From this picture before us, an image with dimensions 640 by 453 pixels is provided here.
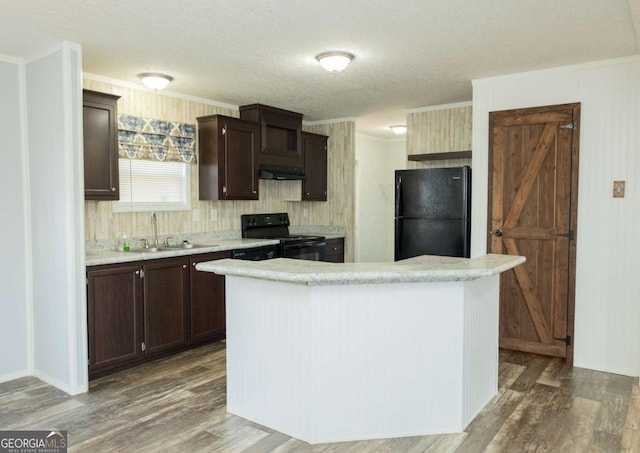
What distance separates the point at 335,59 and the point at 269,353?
2131 mm

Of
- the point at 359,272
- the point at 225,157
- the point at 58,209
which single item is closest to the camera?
the point at 359,272

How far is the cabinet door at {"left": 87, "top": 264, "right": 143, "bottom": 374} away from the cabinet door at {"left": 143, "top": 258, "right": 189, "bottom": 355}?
85mm

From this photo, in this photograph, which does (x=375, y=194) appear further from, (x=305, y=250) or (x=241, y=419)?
(x=241, y=419)

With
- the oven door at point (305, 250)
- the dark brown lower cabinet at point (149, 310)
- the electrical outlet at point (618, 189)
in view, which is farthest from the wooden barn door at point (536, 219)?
the dark brown lower cabinet at point (149, 310)

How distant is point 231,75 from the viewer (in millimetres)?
4105

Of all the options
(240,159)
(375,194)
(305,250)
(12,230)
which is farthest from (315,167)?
(12,230)

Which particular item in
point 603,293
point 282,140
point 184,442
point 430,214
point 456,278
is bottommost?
point 184,442

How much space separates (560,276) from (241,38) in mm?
3075

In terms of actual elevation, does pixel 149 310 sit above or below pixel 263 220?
below

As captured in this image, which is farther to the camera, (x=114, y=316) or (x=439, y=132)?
(x=439, y=132)

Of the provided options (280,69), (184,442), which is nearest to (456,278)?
(184,442)

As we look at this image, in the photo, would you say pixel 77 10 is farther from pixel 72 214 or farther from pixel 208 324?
pixel 208 324

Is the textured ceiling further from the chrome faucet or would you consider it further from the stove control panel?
the stove control panel

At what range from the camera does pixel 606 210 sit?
372 centimetres
